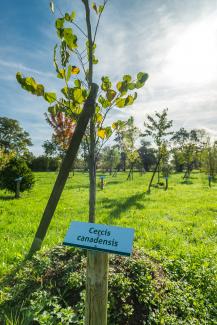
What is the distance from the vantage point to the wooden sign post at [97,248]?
69.7 inches

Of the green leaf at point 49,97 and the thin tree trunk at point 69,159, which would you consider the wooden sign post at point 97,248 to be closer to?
the green leaf at point 49,97

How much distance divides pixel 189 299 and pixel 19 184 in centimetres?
1109

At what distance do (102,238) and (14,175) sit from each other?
11.9 m

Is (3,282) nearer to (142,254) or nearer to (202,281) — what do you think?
(142,254)

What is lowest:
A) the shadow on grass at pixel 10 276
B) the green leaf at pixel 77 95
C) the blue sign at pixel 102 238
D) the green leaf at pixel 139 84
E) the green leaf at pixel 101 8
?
the shadow on grass at pixel 10 276

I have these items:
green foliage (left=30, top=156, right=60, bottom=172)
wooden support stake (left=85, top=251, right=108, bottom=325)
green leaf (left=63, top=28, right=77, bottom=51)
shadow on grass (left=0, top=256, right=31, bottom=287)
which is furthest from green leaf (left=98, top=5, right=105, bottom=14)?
green foliage (left=30, top=156, right=60, bottom=172)

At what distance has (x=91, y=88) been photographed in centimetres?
319

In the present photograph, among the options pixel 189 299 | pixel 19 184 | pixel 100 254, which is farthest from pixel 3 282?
pixel 19 184

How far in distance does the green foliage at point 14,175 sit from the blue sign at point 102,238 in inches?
458

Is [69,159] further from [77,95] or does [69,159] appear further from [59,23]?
[59,23]

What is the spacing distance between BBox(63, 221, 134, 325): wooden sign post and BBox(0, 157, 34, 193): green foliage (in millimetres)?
11624

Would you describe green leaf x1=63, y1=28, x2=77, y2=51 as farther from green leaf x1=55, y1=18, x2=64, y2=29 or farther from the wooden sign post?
the wooden sign post

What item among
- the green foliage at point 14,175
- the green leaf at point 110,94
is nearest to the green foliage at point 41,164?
the green foliage at point 14,175

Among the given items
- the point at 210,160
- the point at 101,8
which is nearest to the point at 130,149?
the point at 210,160
